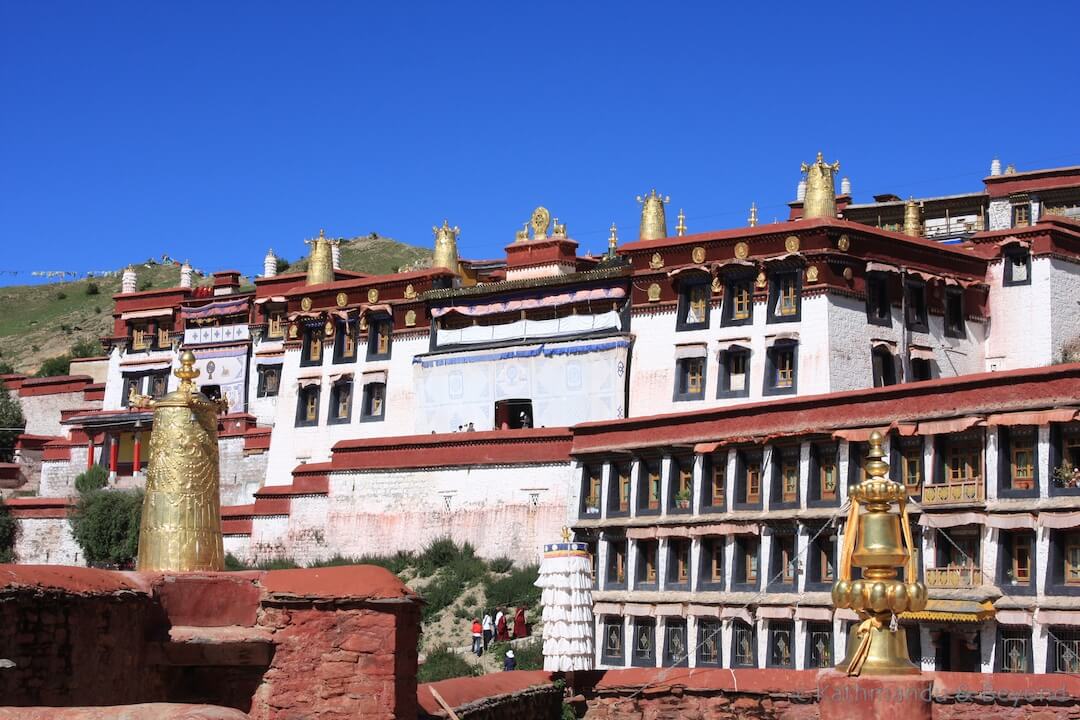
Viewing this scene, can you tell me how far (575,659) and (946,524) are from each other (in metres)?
7.91

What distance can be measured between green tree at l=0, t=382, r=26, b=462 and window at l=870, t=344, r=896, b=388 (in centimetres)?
3334

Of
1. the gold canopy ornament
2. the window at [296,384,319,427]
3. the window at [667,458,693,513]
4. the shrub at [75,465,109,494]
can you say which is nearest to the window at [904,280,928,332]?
the window at [667,458,693,513]

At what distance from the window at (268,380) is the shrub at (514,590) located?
17.6 metres

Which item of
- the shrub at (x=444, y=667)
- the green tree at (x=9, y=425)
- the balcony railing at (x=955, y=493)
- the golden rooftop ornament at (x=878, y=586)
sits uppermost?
the green tree at (x=9, y=425)

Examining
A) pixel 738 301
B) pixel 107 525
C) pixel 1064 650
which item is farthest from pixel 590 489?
pixel 107 525

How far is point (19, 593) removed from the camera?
1170 centimetres

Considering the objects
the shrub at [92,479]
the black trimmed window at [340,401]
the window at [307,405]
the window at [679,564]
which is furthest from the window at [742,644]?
the shrub at [92,479]

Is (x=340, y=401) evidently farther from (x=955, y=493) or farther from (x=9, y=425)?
(x=955, y=493)

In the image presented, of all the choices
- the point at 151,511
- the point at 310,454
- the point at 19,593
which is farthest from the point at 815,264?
the point at 19,593

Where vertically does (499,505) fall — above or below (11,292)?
below

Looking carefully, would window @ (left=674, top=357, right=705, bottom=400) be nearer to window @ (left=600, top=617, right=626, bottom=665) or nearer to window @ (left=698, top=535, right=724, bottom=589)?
window @ (left=698, top=535, right=724, bottom=589)

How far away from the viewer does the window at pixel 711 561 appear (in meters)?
33.1

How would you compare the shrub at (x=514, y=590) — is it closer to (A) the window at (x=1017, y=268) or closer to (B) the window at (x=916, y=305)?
(B) the window at (x=916, y=305)

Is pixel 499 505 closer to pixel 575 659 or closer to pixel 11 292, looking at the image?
pixel 575 659
